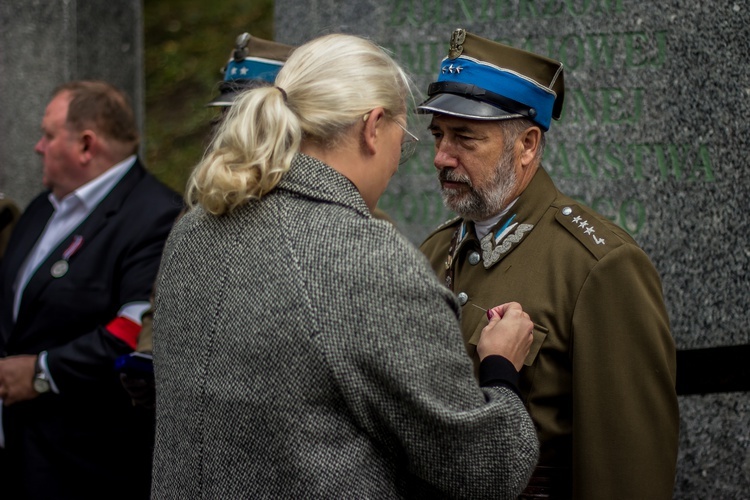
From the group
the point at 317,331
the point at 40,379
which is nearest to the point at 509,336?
the point at 317,331

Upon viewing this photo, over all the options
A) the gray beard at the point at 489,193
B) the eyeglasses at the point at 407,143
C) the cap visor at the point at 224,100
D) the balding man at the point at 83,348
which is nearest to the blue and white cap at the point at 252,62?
the cap visor at the point at 224,100

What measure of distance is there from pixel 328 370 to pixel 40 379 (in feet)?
7.46

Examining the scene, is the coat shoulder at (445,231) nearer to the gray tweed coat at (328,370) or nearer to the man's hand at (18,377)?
the gray tweed coat at (328,370)

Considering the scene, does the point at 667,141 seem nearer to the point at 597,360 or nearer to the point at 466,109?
the point at 466,109

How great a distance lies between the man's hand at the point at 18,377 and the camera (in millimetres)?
3619

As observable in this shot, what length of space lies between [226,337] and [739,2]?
2.30 meters

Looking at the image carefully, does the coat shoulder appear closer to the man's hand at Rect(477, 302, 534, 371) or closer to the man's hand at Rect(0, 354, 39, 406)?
the man's hand at Rect(477, 302, 534, 371)

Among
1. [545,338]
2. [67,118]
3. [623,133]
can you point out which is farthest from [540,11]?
[67,118]

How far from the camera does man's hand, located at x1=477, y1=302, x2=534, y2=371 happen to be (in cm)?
213

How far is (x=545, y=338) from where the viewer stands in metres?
2.38

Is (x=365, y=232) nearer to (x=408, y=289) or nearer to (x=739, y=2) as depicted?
(x=408, y=289)

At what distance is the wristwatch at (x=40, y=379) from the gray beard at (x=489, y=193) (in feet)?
6.19

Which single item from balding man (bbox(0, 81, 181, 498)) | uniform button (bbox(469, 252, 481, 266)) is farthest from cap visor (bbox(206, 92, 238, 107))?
uniform button (bbox(469, 252, 481, 266))

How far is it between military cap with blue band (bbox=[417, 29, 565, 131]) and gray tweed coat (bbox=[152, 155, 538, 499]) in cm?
85
